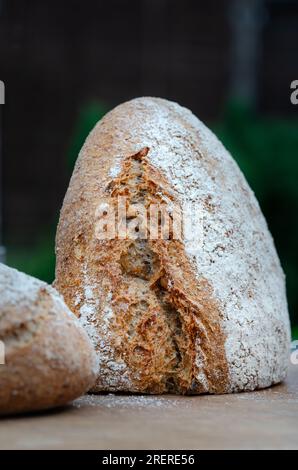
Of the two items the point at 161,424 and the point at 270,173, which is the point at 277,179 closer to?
the point at 270,173

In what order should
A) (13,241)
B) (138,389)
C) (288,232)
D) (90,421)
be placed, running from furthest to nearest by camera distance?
(13,241), (288,232), (138,389), (90,421)

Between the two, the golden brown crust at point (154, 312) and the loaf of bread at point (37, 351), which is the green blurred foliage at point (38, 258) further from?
the loaf of bread at point (37, 351)

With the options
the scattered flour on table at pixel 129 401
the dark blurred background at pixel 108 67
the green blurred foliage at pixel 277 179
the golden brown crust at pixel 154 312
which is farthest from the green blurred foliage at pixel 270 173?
the scattered flour on table at pixel 129 401

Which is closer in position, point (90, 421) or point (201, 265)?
point (90, 421)

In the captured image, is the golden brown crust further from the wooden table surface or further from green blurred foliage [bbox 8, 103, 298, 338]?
green blurred foliage [bbox 8, 103, 298, 338]

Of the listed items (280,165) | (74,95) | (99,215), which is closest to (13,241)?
(74,95)

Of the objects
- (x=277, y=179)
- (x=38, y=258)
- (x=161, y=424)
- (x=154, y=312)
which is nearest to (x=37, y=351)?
(x=161, y=424)
